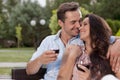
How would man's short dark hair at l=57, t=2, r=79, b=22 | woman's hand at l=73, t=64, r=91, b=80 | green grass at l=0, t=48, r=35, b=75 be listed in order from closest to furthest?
woman's hand at l=73, t=64, r=91, b=80 → man's short dark hair at l=57, t=2, r=79, b=22 → green grass at l=0, t=48, r=35, b=75

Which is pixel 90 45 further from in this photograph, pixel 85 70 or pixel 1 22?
pixel 1 22

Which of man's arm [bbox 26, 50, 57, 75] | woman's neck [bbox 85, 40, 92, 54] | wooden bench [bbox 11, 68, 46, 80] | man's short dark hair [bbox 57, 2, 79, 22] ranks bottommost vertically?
wooden bench [bbox 11, 68, 46, 80]

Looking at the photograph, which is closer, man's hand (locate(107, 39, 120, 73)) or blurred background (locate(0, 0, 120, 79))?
man's hand (locate(107, 39, 120, 73))

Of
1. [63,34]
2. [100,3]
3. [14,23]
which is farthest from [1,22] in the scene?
[63,34]

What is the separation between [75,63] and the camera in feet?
9.20

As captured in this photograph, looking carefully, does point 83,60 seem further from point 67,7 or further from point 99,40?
point 67,7

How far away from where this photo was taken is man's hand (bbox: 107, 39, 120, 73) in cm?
263

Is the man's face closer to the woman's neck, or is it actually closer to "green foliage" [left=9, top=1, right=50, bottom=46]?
the woman's neck

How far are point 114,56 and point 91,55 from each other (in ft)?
0.51

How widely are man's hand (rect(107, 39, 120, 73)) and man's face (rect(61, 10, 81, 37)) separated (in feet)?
1.65

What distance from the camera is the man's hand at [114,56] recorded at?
2627 mm

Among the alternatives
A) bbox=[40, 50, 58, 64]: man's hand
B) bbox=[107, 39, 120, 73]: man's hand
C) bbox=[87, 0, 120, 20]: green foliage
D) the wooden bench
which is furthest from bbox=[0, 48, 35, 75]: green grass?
bbox=[87, 0, 120, 20]: green foliage

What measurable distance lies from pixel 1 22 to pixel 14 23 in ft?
7.62

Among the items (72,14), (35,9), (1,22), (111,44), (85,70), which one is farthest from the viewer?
(1,22)
